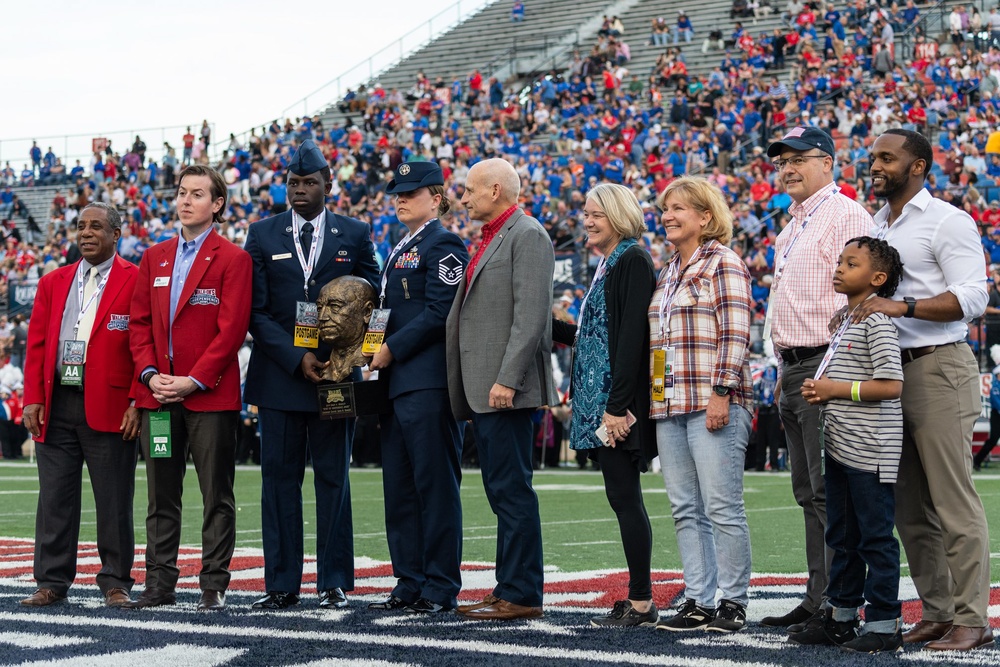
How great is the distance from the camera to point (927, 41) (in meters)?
28.4

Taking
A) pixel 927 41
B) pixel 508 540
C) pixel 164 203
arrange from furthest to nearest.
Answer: pixel 164 203 < pixel 927 41 < pixel 508 540

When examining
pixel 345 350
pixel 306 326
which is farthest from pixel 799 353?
pixel 306 326

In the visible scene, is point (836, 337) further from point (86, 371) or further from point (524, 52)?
point (524, 52)

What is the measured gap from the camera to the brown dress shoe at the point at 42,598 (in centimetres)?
657

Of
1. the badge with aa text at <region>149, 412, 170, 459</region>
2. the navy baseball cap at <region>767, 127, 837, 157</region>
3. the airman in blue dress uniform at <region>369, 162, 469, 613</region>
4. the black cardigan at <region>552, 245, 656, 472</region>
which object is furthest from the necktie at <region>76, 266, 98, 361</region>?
the navy baseball cap at <region>767, 127, 837, 157</region>

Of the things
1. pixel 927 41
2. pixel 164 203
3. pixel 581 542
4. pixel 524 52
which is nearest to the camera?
pixel 581 542

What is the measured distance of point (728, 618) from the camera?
18.7 feet

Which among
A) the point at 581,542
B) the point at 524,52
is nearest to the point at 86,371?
the point at 581,542

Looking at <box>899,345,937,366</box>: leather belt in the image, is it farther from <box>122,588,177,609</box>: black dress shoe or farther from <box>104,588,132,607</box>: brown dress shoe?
<box>104,588,132,607</box>: brown dress shoe

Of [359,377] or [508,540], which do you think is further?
[359,377]

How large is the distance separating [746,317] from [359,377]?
200cm

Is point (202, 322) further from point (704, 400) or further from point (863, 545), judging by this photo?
point (863, 545)

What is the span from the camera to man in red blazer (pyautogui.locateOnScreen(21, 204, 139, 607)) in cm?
687

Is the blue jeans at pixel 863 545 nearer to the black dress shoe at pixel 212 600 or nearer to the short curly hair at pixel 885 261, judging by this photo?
the short curly hair at pixel 885 261
